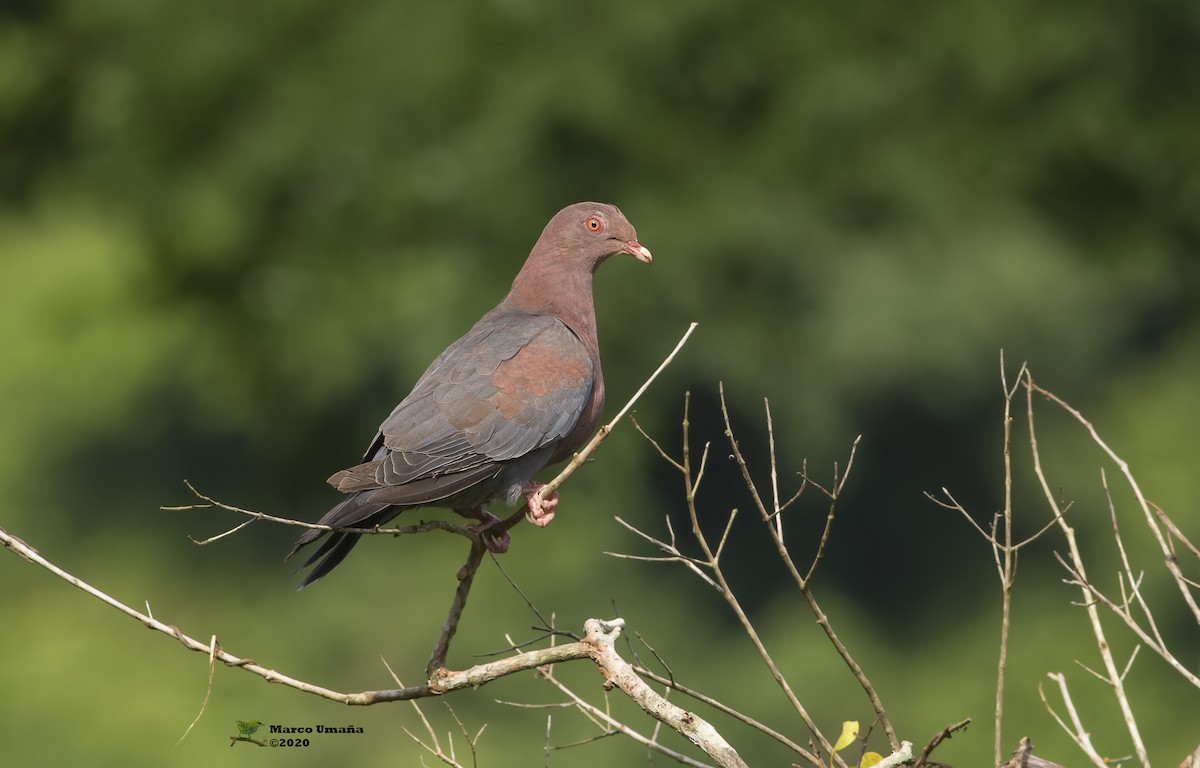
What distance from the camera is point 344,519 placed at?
339 cm

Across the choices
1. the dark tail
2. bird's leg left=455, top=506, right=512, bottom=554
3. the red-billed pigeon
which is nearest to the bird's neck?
the red-billed pigeon

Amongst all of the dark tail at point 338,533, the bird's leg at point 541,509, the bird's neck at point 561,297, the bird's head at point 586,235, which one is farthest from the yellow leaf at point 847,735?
the bird's head at point 586,235

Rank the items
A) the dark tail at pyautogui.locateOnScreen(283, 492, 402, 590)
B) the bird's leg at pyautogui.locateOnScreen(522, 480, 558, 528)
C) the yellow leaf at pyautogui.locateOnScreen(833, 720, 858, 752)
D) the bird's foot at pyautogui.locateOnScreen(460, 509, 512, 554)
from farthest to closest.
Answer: the bird's leg at pyautogui.locateOnScreen(522, 480, 558, 528), the dark tail at pyautogui.locateOnScreen(283, 492, 402, 590), the bird's foot at pyautogui.locateOnScreen(460, 509, 512, 554), the yellow leaf at pyautogui.locateOnScreen(833, 720, 858, 752)

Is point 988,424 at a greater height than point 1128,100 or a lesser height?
lesser

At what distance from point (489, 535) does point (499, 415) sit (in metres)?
0.47

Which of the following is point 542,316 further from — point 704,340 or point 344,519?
point 704,340

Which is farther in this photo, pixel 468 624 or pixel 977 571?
pixel 977 571

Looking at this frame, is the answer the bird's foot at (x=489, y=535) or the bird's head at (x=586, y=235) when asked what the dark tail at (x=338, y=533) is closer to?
the bird's foot at (x=489, y=535)

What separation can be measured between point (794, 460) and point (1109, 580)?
251 cm

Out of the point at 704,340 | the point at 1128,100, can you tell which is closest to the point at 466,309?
the point at 704,340

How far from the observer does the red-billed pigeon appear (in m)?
3.52

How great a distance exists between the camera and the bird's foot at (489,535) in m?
3.22

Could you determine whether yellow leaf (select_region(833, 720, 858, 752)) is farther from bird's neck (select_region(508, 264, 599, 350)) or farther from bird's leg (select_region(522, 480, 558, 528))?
bird's neck (select_region(508, 264, 599, 350))

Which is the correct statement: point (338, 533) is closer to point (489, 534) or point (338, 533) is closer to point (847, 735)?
point (489, 534)
